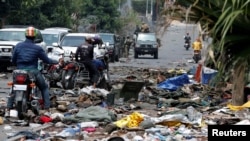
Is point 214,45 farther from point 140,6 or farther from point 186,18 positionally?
point 140,6

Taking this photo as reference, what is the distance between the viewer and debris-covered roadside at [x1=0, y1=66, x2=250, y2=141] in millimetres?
10805

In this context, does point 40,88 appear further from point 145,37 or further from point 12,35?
point 145,37

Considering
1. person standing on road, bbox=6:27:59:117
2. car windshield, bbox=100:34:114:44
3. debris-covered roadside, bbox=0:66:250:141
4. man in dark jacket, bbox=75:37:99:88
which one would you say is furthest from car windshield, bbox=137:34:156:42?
person standing on road, bbox=6:27:59:117

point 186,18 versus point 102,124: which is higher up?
point 186,18

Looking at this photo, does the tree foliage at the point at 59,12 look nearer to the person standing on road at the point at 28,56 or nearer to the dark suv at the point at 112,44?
the dark suv at the point at 112,44

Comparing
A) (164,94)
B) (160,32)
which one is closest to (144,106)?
(164,94)

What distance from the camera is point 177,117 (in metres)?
12.0

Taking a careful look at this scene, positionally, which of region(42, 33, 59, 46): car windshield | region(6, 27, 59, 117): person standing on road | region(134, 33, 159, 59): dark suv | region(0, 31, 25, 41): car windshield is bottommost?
→ region(134, 33, 159, 59): dark suv

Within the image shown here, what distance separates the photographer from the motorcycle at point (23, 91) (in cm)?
1207

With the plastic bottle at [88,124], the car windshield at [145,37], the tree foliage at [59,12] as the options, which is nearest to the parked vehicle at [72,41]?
the tree foliage at [59,12]

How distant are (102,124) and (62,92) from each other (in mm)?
6340

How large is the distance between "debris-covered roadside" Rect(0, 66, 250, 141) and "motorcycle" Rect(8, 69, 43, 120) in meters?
0.21

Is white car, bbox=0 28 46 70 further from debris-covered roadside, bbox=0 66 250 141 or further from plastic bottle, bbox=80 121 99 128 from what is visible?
plastic bottle, bbox=80 121 99 128

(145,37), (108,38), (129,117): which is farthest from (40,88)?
(145,37)
